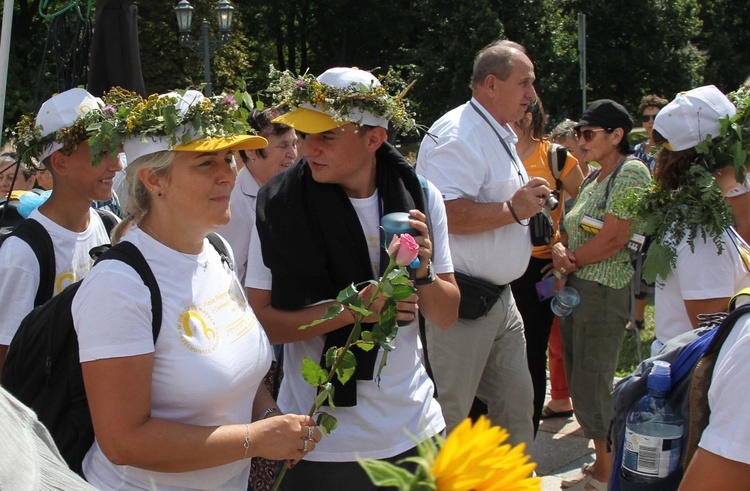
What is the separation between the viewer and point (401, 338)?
2914 millimetres

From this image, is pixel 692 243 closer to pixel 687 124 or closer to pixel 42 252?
pixel 687 124

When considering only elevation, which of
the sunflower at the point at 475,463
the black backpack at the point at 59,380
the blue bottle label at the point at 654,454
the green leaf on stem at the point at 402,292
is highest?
the sunflower at the point at 475,463

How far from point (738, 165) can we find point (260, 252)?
180cm

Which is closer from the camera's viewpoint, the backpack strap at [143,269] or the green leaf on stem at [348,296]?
the backpack strap at [143,269]

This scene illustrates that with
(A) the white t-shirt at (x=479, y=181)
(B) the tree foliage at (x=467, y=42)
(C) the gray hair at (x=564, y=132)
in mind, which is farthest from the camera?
(B) the tree foliage at (x=467, y=42)

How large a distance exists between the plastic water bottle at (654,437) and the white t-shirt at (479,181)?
197 centimetres

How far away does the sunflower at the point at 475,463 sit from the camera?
92cm

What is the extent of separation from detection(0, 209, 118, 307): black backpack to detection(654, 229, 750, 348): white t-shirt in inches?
86.2

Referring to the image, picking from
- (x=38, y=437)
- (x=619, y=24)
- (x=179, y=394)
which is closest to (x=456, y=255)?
(x=179, y=394)

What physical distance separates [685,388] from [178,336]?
136cm

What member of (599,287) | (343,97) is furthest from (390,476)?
(599,287)

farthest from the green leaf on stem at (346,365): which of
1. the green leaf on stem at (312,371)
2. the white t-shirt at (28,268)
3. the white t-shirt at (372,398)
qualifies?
the white t-shirt at (28,268)

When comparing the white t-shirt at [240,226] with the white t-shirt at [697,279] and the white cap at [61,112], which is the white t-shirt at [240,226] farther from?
the white t-shirt at [697,279]

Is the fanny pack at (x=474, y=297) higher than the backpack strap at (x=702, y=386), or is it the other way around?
the backpack strap at (x=702, y=386)
